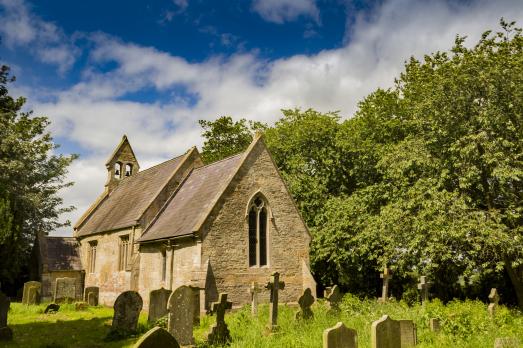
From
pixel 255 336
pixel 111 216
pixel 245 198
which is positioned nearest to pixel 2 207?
pixel 111 216

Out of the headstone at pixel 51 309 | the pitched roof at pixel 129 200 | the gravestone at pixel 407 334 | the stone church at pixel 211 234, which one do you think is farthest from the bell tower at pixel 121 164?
the gravestone at pixel 407 334

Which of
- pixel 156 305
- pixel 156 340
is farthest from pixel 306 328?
pixel 156 340

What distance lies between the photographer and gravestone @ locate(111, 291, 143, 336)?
13289 mm

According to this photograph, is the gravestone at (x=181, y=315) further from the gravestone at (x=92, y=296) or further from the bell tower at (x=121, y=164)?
the bell tower at (x=121, y=164)

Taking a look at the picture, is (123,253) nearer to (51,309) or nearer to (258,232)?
(51,309)

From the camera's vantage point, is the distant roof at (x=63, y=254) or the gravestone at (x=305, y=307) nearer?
the gravestone at (x=305, y=307)

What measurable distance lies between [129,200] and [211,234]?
1110 cm

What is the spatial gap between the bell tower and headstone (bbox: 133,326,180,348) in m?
30.6

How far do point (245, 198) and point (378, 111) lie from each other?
11.4 m

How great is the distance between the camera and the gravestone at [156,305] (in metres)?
14.4

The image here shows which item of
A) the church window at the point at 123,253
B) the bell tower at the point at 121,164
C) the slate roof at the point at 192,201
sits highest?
the bell tower at the point at 121,164

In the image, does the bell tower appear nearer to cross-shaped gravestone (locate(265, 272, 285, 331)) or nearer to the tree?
the tree

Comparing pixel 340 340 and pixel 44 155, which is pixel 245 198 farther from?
pixel 44 155

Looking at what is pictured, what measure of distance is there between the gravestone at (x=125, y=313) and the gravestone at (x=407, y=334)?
8103 millimetres
